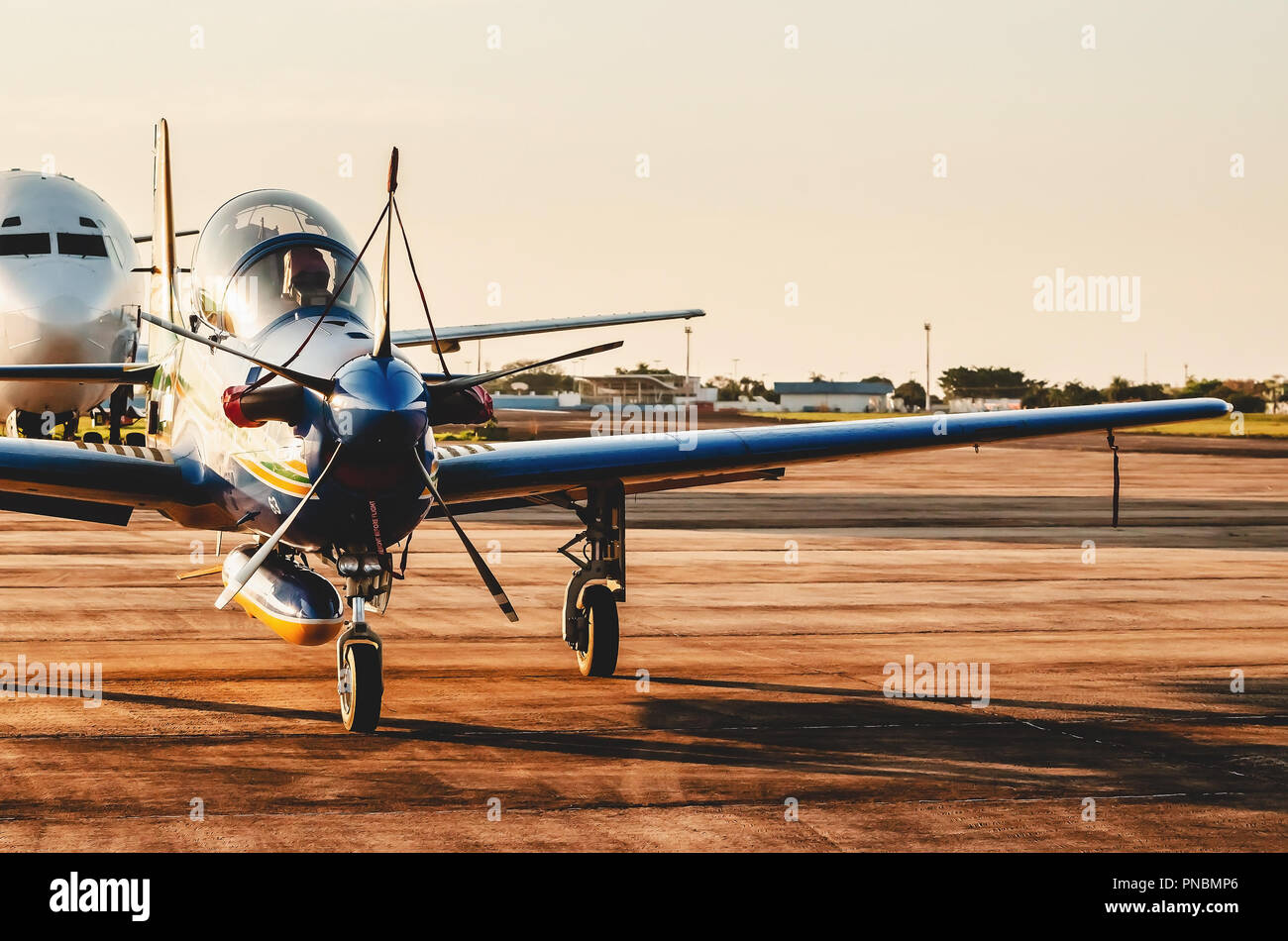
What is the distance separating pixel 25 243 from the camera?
23969mm

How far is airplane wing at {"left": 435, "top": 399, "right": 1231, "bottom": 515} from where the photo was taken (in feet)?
36.2

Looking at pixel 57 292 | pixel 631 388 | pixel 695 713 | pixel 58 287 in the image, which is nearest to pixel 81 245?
pixel 58 287

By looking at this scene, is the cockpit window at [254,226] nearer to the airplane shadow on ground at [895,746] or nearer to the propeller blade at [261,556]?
the propeller blade at [261,556]

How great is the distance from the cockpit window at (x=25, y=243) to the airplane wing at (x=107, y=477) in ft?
47.4

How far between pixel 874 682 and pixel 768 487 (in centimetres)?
2366

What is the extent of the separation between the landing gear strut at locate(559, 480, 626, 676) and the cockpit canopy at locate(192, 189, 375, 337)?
9.19 feet

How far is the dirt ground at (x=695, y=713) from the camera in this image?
285 inches

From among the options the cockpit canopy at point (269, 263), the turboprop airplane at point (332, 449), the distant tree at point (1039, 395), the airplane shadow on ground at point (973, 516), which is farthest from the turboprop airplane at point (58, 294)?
the distant tree at point (1039, 395)

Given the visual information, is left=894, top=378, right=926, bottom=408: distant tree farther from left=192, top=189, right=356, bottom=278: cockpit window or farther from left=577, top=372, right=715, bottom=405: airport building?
left=192, top=189, right=356, bottom=278: cockpit window

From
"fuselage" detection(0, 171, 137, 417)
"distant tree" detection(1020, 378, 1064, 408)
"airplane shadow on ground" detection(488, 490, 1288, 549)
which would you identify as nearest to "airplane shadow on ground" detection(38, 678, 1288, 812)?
"airplane shadow on ground" detection(488, 490, 1288, 549)

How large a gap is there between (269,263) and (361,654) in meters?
3.18

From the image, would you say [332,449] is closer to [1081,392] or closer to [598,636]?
[598,636]
